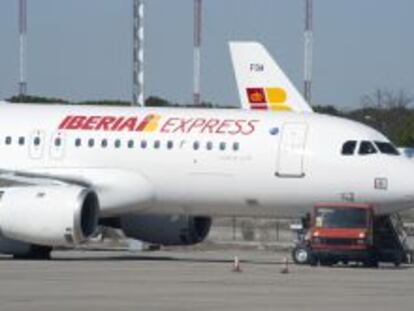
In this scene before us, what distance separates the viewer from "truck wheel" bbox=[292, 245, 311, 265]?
Result: 4216cm

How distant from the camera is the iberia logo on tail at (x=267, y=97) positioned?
7194 cm

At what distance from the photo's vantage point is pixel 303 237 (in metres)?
42.8

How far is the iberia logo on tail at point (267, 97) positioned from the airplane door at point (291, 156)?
28.3 meters

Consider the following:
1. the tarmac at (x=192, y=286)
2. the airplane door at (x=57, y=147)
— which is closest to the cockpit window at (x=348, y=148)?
the tarmac at (x=192, y=286)

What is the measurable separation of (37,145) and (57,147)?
19.5 inches

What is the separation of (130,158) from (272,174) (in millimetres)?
3524

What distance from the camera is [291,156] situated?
4297 cm

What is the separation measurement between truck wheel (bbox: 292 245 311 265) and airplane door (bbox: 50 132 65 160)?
6293 mm

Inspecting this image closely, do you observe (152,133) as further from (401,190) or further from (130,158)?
(401,190)

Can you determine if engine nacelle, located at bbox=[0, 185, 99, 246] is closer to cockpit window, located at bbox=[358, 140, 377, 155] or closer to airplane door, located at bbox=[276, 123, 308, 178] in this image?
airplane door, located at bbox=[276, 123, 308, 178]

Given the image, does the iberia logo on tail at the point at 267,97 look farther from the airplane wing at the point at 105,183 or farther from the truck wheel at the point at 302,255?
the truck wheel at the point at 302,255

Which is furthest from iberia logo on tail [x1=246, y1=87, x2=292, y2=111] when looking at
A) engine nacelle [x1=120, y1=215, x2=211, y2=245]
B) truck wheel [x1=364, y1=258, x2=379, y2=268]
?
truck wheel [x1=364, y1=258, x2=379, y2=268]

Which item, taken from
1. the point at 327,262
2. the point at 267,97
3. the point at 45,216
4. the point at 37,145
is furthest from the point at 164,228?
the point at 267,97

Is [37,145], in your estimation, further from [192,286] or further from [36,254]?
[192,286]
